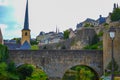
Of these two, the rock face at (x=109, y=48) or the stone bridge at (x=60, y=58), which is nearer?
the rock face at (x=109, y=48)

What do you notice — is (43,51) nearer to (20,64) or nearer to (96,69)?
(20,64)

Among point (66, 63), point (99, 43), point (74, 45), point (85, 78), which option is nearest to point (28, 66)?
point (66, 63)

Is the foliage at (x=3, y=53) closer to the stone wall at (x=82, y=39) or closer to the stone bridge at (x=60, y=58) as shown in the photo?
the stone bridge at (x=60, y=58)

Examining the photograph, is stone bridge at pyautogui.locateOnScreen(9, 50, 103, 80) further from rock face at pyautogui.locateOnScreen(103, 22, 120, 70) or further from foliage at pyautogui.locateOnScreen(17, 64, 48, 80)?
rock face at pyautogui.locateOnScreen(103, 22, 120, 70)

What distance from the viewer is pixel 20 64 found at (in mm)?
43000

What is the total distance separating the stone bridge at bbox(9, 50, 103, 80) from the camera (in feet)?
141

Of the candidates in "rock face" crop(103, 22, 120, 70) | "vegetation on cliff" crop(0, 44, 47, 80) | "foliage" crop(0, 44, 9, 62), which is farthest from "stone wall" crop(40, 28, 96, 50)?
"rock face" crop(103, 22, 120, 70)

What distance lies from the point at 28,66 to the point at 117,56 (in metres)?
10.1

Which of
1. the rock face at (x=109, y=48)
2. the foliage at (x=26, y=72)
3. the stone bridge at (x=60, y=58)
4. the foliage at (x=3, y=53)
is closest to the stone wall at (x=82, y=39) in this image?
the stone bridge at (x=60, y=58)

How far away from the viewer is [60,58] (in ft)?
142

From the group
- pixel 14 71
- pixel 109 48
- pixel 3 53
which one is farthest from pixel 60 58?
pixel 109 48

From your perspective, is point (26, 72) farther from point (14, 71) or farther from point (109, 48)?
point (109, 48)

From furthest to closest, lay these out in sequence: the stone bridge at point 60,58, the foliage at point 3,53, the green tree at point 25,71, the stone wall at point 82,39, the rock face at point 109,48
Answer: the stone wall at point 82,39, the stone bridge at point 60,58, the green tree at point 25,71, the foliage at point 3,53, the rock face at point 109,48

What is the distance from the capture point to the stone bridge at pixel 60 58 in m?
43.1
